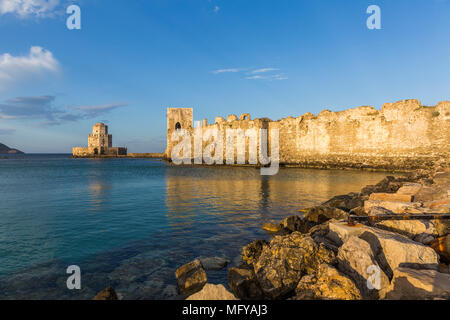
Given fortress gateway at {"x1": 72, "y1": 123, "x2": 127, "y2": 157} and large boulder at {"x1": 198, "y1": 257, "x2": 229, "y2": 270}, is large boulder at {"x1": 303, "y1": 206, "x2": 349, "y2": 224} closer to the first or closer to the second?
large boulder at {"x1": 198, "y1": 257, "x2": 229, "y2": 270}

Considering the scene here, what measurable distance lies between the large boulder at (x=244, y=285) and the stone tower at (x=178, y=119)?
50.6 meters

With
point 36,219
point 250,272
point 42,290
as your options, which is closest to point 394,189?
point 250,272

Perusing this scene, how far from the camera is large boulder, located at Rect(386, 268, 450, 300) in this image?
9.21ft

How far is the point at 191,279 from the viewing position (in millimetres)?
4312

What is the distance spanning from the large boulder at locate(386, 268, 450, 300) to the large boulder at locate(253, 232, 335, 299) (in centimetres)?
94

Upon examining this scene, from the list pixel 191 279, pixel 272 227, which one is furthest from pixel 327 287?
pixel 272 227

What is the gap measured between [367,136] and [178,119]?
120ft

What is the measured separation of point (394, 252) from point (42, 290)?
18.9 ft

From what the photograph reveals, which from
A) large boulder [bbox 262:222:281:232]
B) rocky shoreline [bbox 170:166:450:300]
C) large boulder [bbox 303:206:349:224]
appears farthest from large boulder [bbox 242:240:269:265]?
large boulder [bbox 303:206:349:224]

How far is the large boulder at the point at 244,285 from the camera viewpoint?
385cm

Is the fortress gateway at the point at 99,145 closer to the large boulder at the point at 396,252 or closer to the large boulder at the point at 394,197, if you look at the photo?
the large boulder at the point at 394,197

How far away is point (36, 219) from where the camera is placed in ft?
30.4

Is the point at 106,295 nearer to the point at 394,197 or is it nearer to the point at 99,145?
the point at 394,197
